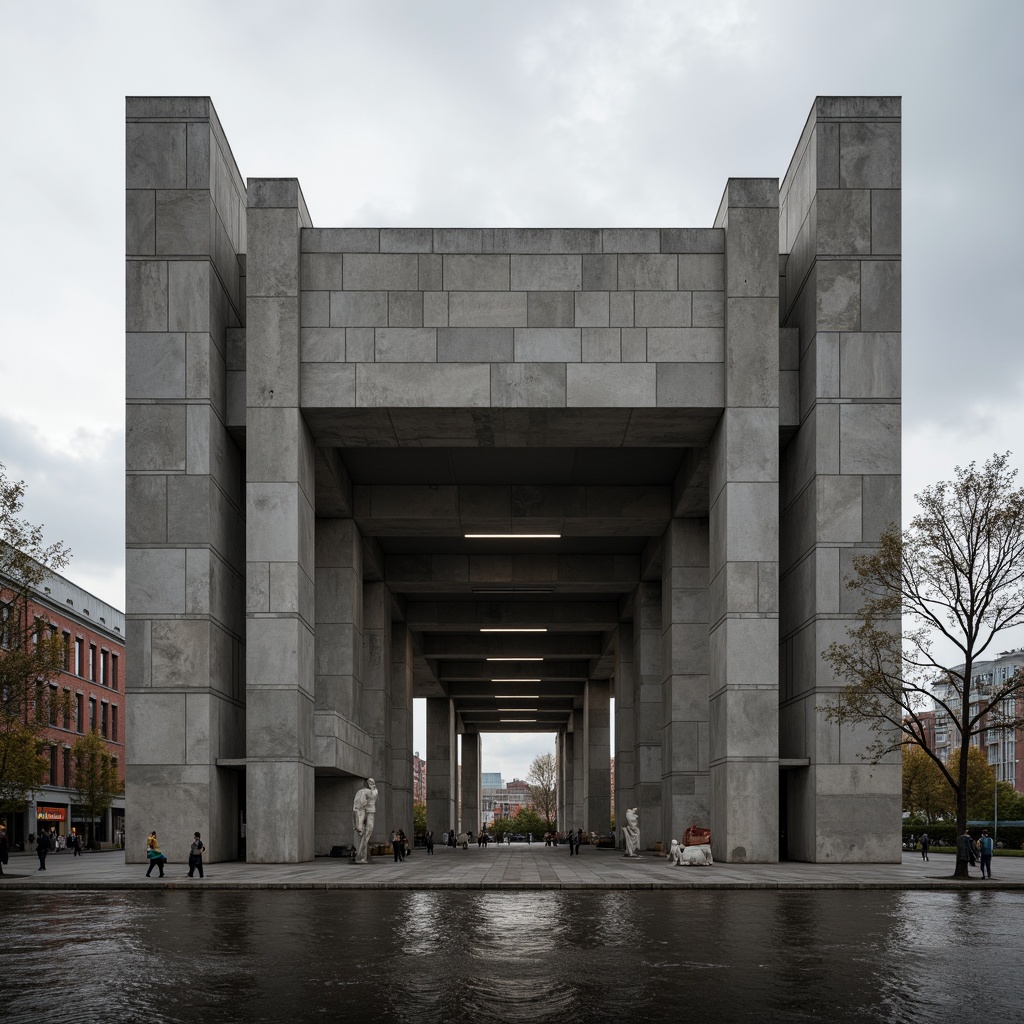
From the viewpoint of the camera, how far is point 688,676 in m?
44.7

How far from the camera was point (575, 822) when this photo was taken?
95.2 meters

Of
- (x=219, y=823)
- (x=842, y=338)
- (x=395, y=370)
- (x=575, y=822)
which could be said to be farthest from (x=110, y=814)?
(x=842, y=338)

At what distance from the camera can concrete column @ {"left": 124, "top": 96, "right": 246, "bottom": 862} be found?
34.8 m

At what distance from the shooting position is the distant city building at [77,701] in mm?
69438

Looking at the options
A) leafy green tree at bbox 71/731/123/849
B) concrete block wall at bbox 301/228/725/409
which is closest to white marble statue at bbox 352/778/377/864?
concrete block wall at bbox 301/228/725/409

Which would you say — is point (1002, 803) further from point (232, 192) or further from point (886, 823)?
point (232, 192)

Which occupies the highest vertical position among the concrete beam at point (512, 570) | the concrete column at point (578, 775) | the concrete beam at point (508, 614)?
the concrete beam at point (512, 570)

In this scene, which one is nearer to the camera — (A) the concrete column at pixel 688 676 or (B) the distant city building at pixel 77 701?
(A) the concrete column at pixel 688 676

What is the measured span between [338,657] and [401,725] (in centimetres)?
1599

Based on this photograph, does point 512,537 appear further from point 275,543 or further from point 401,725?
point 401,725

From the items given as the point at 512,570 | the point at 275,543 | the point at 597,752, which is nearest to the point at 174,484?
Answer: the point at 275,543

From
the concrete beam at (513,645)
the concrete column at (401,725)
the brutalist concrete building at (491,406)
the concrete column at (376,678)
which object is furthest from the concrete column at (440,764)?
the brutalist concrete building at (491,406)

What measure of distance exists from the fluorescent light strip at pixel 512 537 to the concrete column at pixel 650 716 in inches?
217

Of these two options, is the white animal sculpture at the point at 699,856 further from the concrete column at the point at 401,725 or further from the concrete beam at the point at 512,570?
the concrete column at the point at 401,725
